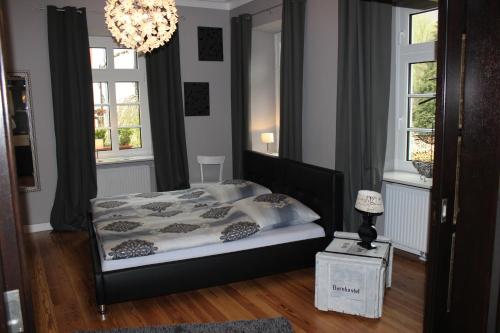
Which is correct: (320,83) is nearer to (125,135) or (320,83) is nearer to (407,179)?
(407,179)

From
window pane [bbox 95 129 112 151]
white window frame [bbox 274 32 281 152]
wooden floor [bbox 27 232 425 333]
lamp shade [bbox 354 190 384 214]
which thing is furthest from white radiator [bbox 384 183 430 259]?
window pane [bbox 95 129 112 151]

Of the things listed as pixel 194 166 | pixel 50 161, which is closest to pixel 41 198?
pixel 50 161

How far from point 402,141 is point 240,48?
2619 mm

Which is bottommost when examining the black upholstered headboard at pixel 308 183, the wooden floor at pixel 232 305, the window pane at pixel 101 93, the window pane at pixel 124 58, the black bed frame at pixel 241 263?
the wooden floor at pixel 232 305

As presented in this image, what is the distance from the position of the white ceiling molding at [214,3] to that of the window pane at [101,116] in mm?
1742

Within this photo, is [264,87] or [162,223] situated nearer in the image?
[162,223]

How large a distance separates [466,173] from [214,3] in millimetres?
4945

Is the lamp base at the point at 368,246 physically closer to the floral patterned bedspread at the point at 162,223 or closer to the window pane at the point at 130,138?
the floral patterned bedspread at the point at 162,223

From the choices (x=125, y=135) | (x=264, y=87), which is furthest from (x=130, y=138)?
(x=264, y=87)

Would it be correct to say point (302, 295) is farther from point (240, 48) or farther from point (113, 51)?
point (113, 51)

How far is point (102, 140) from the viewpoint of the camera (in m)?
5.80

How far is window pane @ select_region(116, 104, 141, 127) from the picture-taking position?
586 cm

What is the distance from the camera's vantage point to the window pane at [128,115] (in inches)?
231

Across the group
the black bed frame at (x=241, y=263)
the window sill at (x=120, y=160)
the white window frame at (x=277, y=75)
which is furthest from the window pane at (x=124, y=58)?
the black bed frame at (x=241, y=263)
